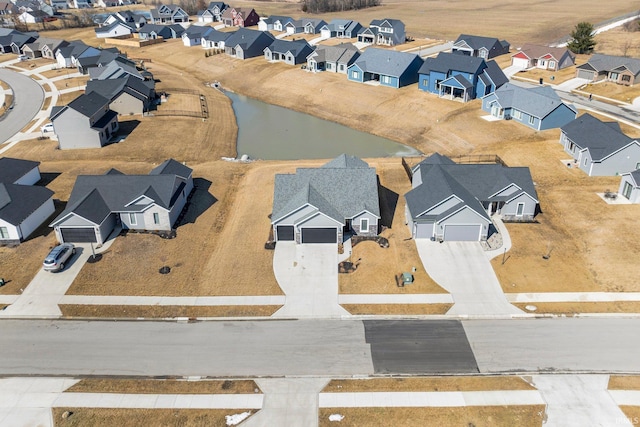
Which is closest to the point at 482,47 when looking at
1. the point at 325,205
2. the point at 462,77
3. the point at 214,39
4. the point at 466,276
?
the point at 462,77

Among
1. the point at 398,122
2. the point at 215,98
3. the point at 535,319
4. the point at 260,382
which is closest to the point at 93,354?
the point at 260,382

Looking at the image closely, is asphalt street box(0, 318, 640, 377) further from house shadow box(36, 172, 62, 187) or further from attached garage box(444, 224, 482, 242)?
house shadow box(36, 172, 62, 187)

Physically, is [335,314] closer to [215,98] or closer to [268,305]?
[268,305]

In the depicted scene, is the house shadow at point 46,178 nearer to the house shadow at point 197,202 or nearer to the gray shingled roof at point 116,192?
the gray shingled roof at point 116,192

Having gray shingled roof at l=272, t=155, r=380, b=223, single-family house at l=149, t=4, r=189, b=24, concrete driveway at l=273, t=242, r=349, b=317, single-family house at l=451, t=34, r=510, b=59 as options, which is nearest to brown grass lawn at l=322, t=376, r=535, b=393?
concrete driveway at l=273, t=242, r=349, b=317

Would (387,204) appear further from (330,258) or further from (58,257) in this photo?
(58,257)
